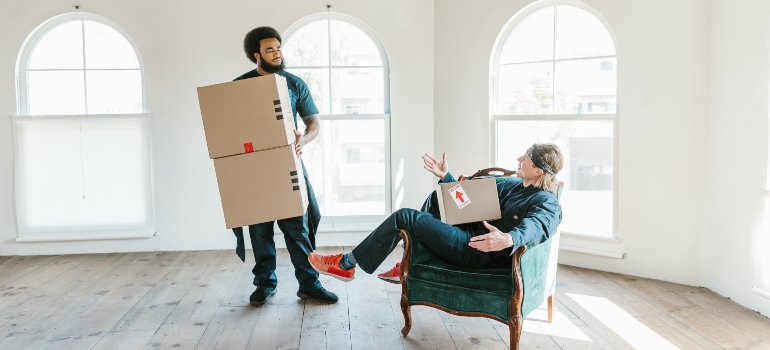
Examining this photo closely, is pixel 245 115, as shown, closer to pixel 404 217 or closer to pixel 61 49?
pixel 404 217

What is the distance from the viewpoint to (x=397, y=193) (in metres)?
5.58

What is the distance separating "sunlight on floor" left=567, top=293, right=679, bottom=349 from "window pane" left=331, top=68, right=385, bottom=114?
7.78 feet

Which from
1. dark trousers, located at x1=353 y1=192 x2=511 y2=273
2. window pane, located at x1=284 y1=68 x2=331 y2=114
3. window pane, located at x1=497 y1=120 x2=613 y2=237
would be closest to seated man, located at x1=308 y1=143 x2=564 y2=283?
dark trousers, located at x1=353 y1=192 x2=511 y2=273

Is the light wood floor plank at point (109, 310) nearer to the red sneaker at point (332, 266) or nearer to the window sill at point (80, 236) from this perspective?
the window sill at point (80, 236)

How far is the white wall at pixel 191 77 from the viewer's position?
5312 millimetres

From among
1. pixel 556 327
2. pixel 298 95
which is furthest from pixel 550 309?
pixel 298 95

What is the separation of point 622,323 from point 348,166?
278 cm

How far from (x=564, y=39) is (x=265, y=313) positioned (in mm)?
2736

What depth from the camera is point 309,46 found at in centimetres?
550

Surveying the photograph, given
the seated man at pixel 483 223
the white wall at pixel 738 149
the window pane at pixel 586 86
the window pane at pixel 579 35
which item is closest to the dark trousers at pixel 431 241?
the seated man at pixel 483 223

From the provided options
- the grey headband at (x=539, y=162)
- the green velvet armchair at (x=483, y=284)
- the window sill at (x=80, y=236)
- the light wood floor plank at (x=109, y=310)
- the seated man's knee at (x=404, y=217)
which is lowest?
the light wood floor plank at (x=109, y=310)

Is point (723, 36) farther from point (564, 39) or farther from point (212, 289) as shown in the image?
point (212, 289)

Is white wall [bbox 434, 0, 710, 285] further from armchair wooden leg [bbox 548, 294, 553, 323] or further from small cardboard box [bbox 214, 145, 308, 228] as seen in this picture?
small cardboard box [bbox 214, 145, 308, 228]

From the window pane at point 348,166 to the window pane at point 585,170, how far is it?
1.34 m
